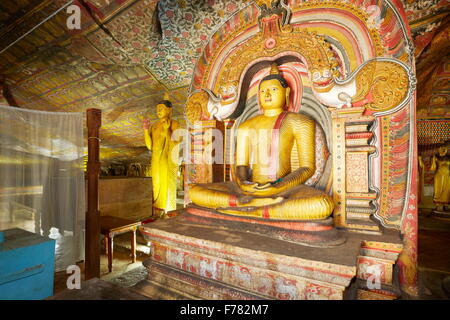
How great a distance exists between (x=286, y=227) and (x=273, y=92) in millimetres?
1919

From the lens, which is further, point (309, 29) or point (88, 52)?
point (88, 52)

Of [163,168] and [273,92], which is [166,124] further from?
[273,92]

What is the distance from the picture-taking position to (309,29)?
3.02 meters

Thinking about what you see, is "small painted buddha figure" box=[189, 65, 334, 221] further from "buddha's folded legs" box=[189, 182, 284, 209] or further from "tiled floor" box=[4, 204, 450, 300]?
"tiled floor" box=[4, 204, 450, 300]

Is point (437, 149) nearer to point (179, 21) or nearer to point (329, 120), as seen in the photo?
point (329, 120)

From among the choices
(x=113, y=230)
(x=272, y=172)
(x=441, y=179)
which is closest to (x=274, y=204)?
(x=272, y=172)

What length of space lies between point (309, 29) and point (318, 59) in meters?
0.56

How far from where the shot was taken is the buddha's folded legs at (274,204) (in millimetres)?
2174

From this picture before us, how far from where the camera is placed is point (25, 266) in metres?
2.25

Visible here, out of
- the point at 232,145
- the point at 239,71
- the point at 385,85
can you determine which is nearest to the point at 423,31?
the point at 385,85

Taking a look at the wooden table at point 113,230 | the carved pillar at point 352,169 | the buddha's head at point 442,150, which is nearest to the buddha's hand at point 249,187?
the carved pillar at point 352,169

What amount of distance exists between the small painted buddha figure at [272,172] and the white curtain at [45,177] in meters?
2.05

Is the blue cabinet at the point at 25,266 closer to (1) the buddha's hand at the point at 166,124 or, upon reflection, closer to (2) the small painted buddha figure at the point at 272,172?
(2) the small painted buddha figure at the point at 272,172

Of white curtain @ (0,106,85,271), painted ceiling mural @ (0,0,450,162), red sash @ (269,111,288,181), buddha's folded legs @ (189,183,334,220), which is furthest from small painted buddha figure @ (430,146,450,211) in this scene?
white curtain @ (0,106,85,271)
